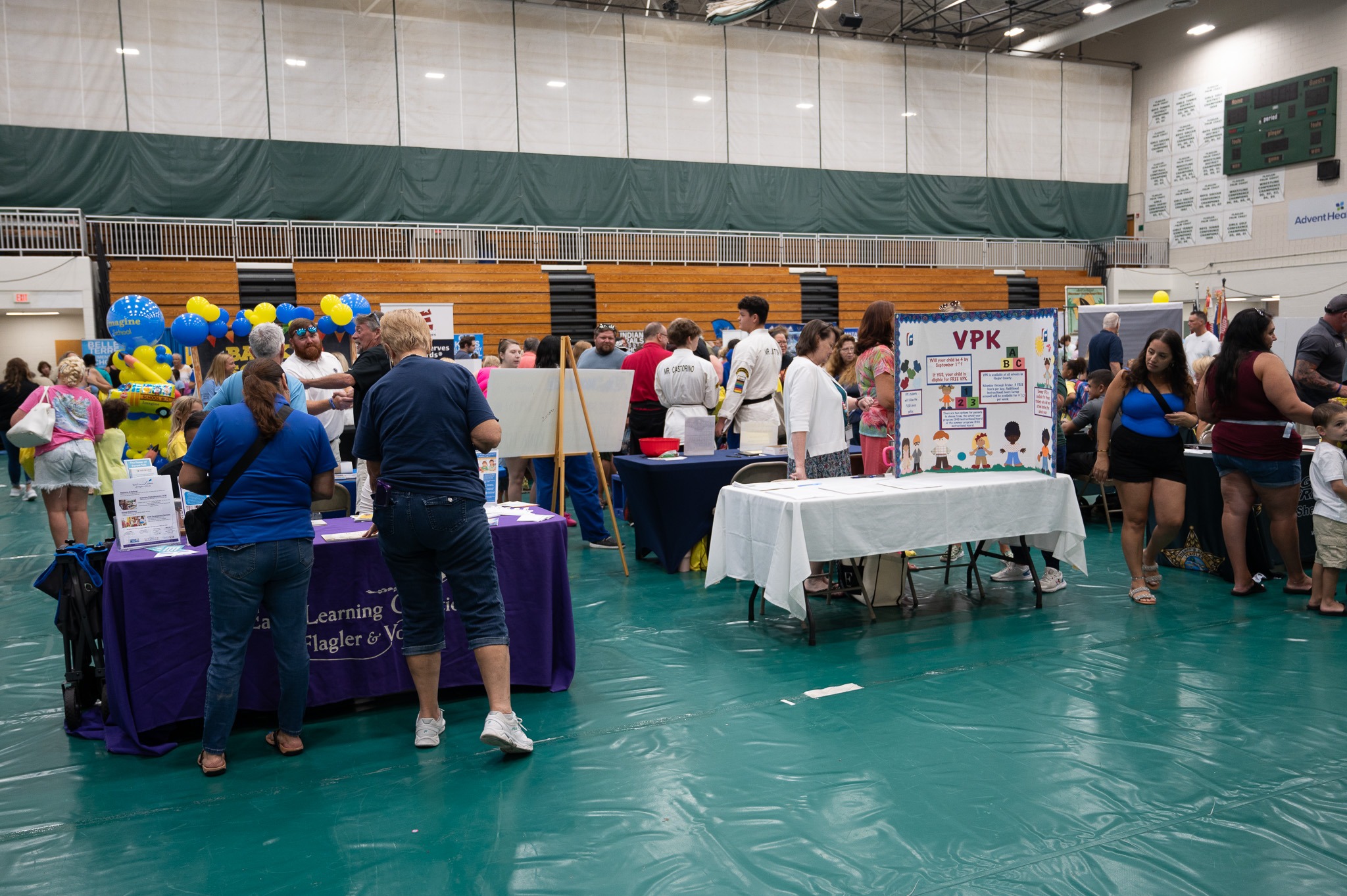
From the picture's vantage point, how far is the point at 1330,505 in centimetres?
450

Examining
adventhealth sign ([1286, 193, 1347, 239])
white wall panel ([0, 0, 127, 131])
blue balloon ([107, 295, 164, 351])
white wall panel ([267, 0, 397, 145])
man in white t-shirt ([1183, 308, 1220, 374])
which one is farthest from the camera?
adventhealth sign ([1286, 193, 1347, 239])

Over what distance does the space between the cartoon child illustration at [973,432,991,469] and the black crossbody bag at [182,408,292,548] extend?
3375 mm

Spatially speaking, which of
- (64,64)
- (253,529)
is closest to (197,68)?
(64,64)

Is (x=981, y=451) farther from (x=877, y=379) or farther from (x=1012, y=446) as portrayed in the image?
(x=877, y=379)

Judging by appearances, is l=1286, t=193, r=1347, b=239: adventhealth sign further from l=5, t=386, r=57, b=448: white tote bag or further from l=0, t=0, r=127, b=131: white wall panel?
l=0, t=0, r=127, b=131: white wall panel

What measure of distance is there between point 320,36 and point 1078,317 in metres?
12.5

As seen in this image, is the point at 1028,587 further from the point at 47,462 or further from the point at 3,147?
the point at 3,147

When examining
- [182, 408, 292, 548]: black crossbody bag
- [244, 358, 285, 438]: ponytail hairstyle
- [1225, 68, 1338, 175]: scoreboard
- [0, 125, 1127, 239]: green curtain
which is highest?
[1225, 68, 1338, 175]: scoreboard

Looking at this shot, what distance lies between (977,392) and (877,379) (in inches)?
20.0

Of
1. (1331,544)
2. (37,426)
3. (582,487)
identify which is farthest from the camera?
(582,487)

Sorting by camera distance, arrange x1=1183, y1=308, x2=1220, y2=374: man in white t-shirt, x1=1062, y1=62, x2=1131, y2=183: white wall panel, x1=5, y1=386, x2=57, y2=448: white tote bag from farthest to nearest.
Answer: x1=1062, y1=62, x2=1131, y2=183: white wall panel → x1=1183, y1=308, x2=1220, y2=374: man in white t-shirt → x1=5, y1=386, x2=57, y2=448: white tote bag

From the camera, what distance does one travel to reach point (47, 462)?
5934 millimetres

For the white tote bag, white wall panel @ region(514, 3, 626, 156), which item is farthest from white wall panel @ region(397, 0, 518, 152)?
the white tote bag

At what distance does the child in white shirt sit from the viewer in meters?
4.45
